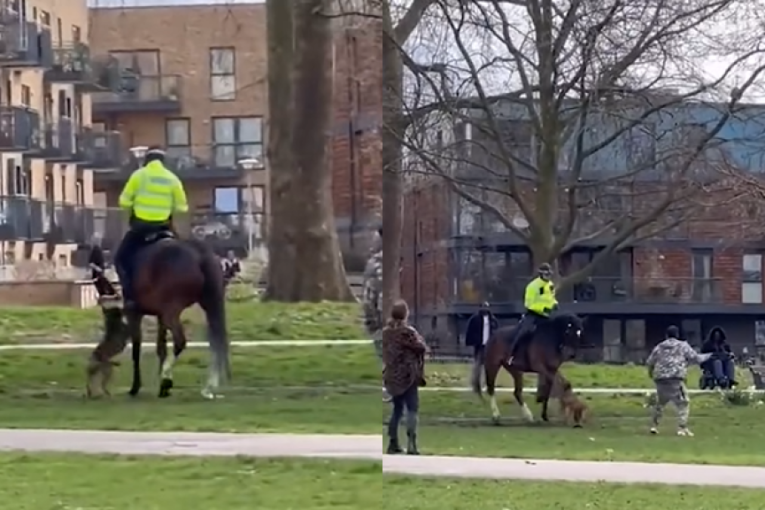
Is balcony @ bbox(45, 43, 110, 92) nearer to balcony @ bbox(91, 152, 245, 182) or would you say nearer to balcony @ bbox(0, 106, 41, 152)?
balcony @ bbox(0, 106, 41, 152)

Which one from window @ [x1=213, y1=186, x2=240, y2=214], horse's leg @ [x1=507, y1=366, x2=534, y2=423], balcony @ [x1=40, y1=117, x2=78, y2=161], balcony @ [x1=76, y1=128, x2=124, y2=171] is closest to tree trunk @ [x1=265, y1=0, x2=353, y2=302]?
window @ [x1=213, y1=186, x2=240, y2=214]

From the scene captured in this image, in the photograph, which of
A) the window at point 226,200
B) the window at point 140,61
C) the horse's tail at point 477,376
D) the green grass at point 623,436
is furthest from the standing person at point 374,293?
the green grass at point 623,436

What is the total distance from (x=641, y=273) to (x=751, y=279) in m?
0.60

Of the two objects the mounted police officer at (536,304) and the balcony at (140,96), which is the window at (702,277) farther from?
the balcony at (140,96)

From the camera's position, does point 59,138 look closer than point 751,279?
Yes

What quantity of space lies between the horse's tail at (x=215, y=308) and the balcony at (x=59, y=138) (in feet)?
2.20

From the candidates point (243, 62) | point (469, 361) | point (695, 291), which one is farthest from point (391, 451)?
point (243, 62)

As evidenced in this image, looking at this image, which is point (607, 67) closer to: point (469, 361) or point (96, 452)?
point (469, 361)

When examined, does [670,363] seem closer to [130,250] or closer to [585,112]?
[585,112]

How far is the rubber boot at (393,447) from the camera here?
26.7 ft

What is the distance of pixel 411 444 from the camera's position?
8.41 m

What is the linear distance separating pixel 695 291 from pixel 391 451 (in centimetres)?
189

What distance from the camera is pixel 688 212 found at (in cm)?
857

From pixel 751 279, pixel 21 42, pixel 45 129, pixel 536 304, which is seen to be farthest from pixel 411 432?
pixel 21 42
